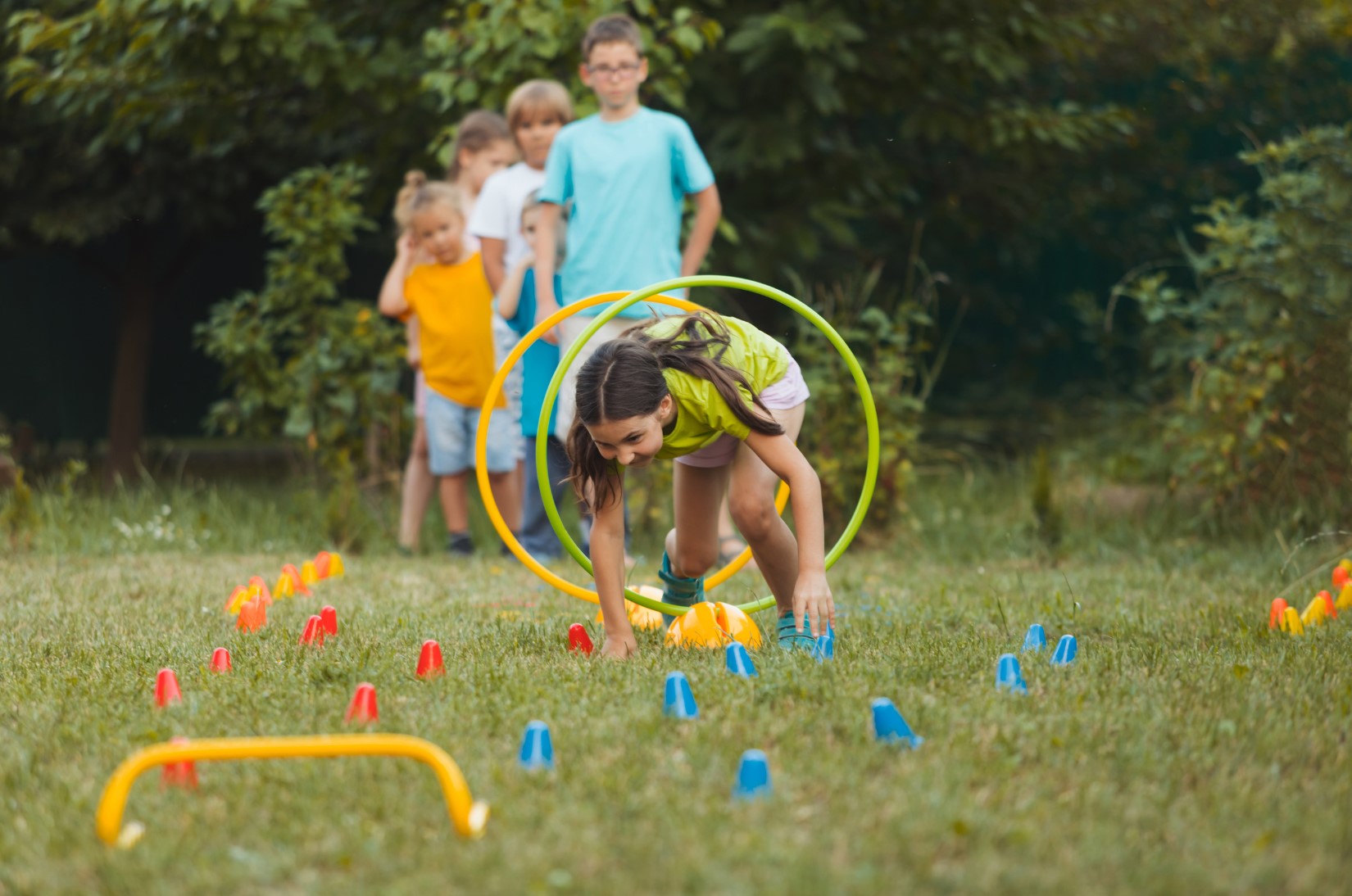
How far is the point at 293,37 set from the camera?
677cm

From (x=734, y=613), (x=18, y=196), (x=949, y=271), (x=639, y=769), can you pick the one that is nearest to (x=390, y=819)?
(x=639, y=769)

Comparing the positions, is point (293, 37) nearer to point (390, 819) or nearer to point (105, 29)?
point (105, 29)

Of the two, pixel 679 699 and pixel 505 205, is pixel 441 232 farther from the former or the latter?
pixel 679 699

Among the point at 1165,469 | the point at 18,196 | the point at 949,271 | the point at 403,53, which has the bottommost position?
the point at 1165,469

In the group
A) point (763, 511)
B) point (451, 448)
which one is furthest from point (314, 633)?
point (451, 448)

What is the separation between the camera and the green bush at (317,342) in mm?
6965

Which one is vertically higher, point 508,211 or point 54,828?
point 508,211

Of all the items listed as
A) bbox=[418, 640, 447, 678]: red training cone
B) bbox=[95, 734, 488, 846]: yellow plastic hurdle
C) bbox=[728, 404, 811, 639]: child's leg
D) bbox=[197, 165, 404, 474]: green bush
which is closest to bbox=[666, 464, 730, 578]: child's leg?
bbox=[728, 404, 811, 639]: child's leg

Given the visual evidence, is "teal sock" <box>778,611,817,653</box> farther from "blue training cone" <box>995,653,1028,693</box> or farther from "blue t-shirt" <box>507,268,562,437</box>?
"blue t-shirt" <box>507,268,562,437</box>

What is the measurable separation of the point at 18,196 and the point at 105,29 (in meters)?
1.75

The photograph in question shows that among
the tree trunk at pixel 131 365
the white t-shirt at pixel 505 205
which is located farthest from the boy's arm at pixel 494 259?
the tree trunk at pixel 131 365

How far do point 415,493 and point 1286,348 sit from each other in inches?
159

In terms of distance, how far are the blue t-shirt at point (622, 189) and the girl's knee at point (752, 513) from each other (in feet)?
4.62

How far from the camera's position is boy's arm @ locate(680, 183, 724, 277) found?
201 inches
